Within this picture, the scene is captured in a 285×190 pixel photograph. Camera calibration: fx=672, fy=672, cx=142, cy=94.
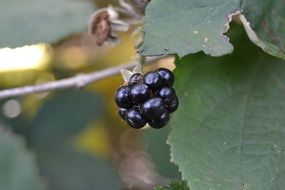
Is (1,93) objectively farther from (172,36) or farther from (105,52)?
(105,52)

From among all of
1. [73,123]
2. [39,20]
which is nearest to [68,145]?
[73,123]

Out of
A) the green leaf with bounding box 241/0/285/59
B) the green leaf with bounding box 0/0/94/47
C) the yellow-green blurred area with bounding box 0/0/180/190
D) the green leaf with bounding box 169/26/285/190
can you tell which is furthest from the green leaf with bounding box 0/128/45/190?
the green leaf with bounding box 241/0/285/59

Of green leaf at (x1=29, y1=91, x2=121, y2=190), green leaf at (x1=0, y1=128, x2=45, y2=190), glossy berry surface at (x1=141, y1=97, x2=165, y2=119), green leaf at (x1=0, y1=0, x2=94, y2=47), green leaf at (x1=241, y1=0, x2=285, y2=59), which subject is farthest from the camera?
green leaf at (x1=29, y1=91, x2=121, y2=190)

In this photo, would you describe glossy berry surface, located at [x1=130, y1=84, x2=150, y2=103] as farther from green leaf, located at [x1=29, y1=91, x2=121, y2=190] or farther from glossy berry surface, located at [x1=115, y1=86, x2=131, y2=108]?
green leaf, located at [x1=29, y1=91, x2=121, y2=190]

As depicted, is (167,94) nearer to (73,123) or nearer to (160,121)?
(160,121)

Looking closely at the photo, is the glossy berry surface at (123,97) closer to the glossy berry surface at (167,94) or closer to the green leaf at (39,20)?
the glossy berry surface at (167,94)

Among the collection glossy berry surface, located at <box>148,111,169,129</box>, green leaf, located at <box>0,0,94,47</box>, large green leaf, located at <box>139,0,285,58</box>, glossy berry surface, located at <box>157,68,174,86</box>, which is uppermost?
large green leaf, located at <box>139,0,285,58</box>
